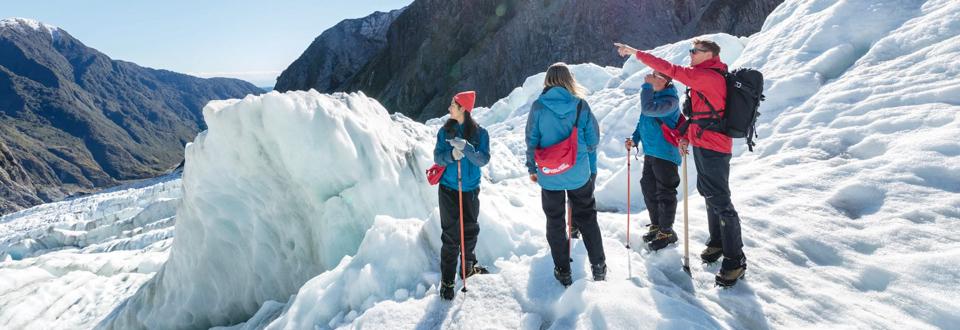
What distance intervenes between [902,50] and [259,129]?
10336 millimetres

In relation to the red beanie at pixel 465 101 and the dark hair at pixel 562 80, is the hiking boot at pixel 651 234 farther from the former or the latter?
the red beanie at pixel 465 101

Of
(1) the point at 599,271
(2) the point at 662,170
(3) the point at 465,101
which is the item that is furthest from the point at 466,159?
(2) the point at 662,170

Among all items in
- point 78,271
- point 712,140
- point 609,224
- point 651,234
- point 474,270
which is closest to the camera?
point 712,140

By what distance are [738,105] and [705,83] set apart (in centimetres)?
29

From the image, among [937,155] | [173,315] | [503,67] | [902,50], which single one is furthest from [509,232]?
[503,67]

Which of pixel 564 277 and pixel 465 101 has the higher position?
pixel 465 101

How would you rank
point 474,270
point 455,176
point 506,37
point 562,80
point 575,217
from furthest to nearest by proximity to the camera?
1. point 506,37
2. point 474,270
3. point 455,176
4. point 575,217
5. point 562,80

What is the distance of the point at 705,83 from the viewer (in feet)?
12.3

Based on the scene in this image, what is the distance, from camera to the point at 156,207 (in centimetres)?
1992

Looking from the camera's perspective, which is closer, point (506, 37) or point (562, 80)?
point (562, 80)

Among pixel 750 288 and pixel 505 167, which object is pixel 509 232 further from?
pixel 505 167

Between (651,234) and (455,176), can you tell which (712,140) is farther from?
(455,176)

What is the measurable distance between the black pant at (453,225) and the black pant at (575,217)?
68cm

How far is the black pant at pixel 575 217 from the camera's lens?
12.8 ft
